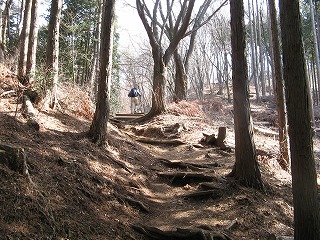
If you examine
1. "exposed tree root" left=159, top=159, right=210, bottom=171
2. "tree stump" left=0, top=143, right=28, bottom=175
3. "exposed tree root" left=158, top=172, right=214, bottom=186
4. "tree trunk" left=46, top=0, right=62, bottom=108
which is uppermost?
"tree trunk" left=46, top=0, right=62, bottom=108

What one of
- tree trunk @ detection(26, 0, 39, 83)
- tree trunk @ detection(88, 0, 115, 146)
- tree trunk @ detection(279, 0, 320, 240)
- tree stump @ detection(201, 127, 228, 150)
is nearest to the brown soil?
tree trunk @ detection(88, 0, 115, 146)

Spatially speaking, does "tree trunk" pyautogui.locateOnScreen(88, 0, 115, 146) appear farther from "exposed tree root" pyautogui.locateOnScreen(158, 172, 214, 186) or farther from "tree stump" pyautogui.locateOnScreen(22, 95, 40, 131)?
"exposed tree root" pyautogui.locateOnScreen(158, 172, 214, 186)

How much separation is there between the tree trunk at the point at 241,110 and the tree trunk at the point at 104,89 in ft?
10.4

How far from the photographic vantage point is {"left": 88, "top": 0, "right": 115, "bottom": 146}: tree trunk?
796 cm

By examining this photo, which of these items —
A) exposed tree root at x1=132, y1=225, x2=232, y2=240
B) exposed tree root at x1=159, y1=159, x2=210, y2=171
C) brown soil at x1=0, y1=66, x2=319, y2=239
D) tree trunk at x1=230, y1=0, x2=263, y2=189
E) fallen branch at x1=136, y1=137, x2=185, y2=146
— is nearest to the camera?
brown soil at x1=0, y1=66, x2=319, y2=239

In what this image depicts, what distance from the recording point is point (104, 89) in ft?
26.5

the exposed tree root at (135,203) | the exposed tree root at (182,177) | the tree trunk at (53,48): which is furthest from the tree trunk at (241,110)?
the tree trunk at (53,48)

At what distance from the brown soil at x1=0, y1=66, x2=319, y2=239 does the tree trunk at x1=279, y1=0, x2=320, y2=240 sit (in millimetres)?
1119

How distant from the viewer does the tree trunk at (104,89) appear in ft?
26.1

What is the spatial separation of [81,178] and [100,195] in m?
0.48

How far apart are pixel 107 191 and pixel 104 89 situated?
10.2ft

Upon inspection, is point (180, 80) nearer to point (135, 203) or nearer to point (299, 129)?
point (135, 203)

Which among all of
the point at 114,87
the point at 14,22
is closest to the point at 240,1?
the point at 114,87

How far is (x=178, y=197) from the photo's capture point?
7.21m
